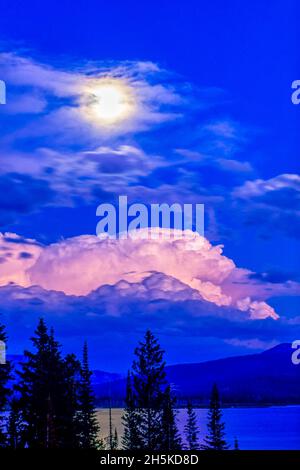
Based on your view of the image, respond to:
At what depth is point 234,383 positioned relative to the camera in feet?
154

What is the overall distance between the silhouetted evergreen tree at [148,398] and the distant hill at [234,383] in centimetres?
67

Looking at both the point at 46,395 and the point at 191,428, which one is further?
the point at 191,428

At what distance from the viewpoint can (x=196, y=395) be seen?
40.3m

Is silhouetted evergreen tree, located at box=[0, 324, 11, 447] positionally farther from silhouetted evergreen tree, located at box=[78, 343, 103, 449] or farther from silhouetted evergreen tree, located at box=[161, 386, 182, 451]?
silhouetted evergreen tree, located at box=[78, 343, 103, 449]

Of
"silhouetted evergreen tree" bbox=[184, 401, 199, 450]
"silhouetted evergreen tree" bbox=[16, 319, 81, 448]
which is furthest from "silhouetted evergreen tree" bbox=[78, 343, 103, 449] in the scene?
"silhouetted evergreen tree" bbox=[184, 401, 199, 450]

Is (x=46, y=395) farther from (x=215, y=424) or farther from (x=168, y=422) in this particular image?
(x=215, y=424)

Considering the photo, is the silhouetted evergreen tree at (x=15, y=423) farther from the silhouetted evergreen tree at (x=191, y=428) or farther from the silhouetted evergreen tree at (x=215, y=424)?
the silhouetted evergreen tree at (x=191, y=428)

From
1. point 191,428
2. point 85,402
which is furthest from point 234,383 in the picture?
point 85,402

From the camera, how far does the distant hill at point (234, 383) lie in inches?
1219

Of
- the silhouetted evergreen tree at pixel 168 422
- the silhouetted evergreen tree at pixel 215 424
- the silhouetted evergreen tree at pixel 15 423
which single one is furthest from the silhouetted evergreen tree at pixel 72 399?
the silhouetted evergreen tree at pixel 215 424

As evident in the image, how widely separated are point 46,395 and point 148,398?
3.72 meters
